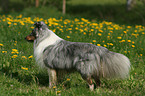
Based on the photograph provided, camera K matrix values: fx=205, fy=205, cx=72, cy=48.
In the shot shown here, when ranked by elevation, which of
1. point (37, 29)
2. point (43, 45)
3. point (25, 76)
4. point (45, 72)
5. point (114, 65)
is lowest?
point (25, 76)

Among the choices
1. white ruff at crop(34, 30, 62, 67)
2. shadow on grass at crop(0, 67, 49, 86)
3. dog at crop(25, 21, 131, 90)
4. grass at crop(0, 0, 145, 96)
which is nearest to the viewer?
dog at crop(25, 21, 131, 90)

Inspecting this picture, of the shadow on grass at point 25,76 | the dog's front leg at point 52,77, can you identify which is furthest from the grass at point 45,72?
the dog's front leg at point 52,77

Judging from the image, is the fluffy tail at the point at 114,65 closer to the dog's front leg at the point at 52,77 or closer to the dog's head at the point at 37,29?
the dog's front leg at the point at 52,77

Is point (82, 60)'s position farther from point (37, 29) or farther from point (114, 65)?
point (37, 29)

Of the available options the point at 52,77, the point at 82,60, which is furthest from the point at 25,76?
the point at 82,60

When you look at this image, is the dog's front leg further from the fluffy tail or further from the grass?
the fluffy tail

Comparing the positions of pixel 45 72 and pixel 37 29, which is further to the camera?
pixel 45 72

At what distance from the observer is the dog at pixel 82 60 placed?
376cm

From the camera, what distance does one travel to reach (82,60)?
3.74 meters

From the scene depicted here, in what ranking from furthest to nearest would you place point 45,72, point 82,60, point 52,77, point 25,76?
1. point 25,76
2. point 45,72
3. point 52,77
4. point 82,60

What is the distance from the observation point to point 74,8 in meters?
20.9

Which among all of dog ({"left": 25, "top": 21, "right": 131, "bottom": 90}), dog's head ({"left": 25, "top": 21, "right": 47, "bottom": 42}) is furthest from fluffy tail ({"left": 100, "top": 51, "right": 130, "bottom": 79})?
dog's head ({"left": 25, "top": 21, "right": 47, "bottom": 42})

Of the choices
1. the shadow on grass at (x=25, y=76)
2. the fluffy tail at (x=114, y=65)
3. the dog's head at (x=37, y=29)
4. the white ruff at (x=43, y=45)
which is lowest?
the shadow on grass at (x=25, y=76)

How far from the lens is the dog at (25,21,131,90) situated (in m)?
3.76
